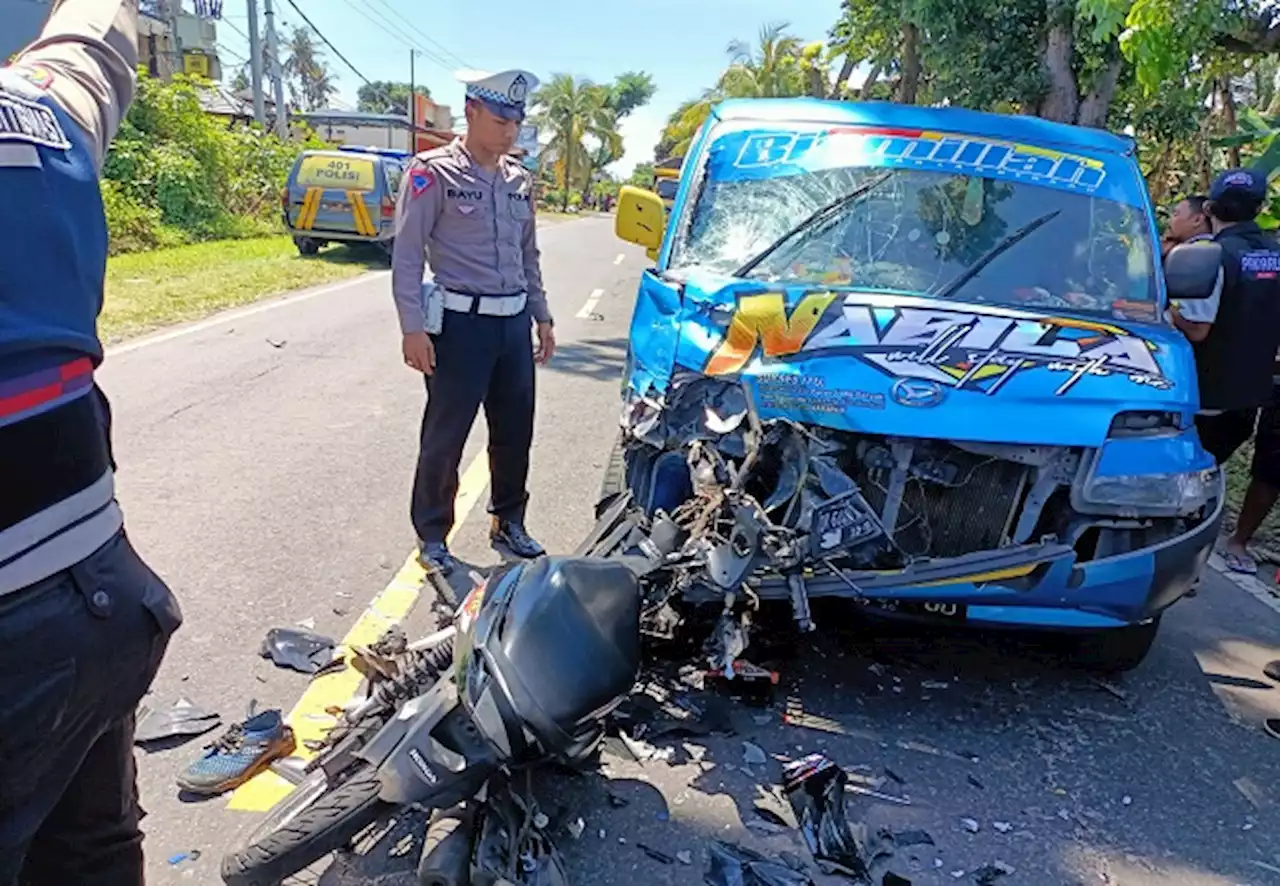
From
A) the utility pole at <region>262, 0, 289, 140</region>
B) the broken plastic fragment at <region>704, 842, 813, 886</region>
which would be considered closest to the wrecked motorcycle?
the broken plastic fragment at <region>704, 842, 813, 886</region>

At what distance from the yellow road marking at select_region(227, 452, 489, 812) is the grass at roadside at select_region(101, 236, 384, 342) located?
5781 millimetres

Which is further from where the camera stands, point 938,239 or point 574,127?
point 574,127

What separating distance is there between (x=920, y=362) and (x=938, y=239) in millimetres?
1011

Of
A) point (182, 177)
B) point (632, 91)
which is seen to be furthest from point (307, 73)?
point (182, 177)

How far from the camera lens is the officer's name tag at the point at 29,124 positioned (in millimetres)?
1392

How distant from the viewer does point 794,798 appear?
3064 mm

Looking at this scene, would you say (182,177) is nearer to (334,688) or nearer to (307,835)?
(334,688)

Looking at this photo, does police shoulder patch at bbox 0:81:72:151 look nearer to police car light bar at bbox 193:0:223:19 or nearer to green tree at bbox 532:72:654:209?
police car light bar at bbox 193:0:223:19

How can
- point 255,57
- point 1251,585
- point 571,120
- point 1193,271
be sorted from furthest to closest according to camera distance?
1. point 571,120
2. point 255,57
3. point 1251,585
4. point 1193,271

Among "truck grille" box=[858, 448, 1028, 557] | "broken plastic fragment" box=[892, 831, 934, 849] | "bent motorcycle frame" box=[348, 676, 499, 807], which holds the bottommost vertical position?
"broken plastic fragment" box=[892, 831, 934, 849]

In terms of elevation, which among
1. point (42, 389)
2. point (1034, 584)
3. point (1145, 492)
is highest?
point (42, 389)

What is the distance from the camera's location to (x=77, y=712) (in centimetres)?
160

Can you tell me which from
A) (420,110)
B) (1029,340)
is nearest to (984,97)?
(1029,340)

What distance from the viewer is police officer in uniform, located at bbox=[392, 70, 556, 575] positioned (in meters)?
4.24
